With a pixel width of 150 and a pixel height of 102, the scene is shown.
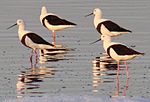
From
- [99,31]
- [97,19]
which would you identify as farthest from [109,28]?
[97,19]

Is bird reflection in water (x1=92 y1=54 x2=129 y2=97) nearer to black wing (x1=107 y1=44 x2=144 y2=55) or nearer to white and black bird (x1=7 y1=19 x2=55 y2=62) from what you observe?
black wing (x1=107 y1=44 x2=144 y2=55)

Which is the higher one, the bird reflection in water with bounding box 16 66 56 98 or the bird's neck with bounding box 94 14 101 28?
the bird's neck with bounding box 94 14 101 28

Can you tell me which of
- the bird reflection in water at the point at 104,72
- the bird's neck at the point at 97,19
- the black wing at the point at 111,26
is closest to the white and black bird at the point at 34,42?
the bird reflection in water at the point at 104,72

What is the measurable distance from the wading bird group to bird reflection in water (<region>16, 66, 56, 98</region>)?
1.44 meters

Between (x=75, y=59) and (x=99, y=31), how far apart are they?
3.76 m

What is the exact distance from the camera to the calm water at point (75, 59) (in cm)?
1645

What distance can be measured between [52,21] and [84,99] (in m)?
11.0

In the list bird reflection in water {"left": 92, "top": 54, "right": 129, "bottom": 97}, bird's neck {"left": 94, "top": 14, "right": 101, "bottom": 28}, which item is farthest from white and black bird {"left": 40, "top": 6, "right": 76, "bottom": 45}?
bird reflection in water {"left": 92, "top": 54, "right": 129, "bottom": 97}

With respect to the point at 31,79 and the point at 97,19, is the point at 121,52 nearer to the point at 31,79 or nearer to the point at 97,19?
the point at 31,79

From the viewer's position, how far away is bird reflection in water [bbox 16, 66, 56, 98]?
53.2 ft

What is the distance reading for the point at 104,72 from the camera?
18.2m

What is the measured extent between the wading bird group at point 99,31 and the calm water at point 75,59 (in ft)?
0.82

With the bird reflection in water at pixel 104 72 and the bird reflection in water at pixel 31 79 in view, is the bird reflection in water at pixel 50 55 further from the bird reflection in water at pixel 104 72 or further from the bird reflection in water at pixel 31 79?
the bird reflection in water at pixel 104 72

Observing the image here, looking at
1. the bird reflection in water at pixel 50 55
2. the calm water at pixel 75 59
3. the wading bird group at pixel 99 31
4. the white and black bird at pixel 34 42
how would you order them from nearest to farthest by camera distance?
the calm water at pixel 75 59, the wading bird group at pixel 99 31, the bird reflection in water at pixel 50 55, the white and black bird at pixel 34 42
